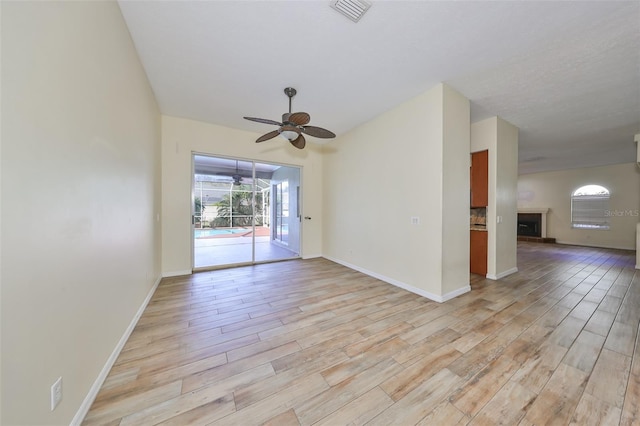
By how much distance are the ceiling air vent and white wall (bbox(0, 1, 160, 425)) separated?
1693mm

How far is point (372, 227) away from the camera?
391cm

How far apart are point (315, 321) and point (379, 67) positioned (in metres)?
2.96

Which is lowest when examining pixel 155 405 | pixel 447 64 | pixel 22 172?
pixel 155 405

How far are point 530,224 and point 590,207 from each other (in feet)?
5.12

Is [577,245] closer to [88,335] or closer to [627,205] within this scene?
[627,205]

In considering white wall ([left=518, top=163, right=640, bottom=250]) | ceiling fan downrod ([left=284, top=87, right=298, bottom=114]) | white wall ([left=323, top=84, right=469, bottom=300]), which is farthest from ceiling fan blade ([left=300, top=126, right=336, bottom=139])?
white wall ([left=518, top=163, right=640, bottom=250])

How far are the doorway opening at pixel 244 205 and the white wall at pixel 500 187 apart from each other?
3.81 metres

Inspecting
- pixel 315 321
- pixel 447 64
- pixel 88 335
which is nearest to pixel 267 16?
pixel 447 64

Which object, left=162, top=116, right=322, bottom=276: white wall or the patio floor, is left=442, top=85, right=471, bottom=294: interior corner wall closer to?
left=162, top=116, right=322, bottom=276: white wall

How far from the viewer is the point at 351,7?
174 cm

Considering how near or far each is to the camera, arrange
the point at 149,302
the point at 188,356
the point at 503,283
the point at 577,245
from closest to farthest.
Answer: the point at 188,356
the point at 149,302
the point at 503,283
the point at 577,245

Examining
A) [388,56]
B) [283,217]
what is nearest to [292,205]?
[283,217]

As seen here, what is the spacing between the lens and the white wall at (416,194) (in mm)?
2836

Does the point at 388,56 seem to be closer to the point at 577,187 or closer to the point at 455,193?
the point at 455,193
